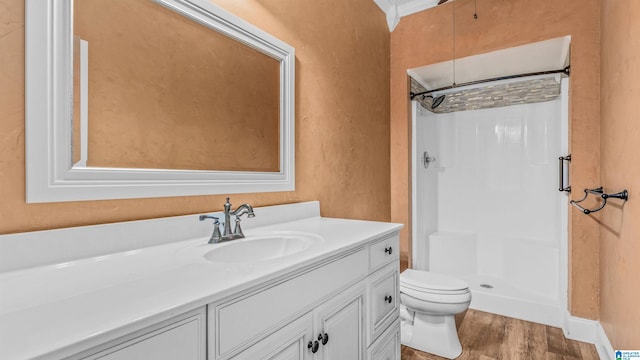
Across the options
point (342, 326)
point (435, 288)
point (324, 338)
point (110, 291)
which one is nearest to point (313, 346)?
point (324, 338)

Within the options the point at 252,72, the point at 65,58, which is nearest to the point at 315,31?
the point at 252,72

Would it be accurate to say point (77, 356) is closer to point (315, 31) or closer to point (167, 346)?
point (167, 346)

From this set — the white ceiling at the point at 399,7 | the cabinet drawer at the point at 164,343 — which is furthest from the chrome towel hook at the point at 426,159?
the cabinet drawer at the point at 164,343

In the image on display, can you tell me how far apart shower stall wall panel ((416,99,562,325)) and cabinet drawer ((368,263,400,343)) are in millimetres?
1487

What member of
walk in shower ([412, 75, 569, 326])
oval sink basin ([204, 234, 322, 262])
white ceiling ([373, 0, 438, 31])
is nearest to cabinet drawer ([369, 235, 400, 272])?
oval sink basin ([204, 234, 322, 262])

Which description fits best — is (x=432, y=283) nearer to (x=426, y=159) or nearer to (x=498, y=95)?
(x=426, y=159)

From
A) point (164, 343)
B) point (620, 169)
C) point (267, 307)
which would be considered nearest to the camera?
point (164, 343)

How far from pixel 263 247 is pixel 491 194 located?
2788mm

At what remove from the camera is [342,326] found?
1.06 meters

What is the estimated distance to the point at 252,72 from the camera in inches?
56.3

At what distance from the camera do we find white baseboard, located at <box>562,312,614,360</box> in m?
1.92

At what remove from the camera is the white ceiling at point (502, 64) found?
2262 mm

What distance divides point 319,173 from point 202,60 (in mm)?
896

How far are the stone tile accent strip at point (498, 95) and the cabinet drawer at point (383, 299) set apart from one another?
1.81m
